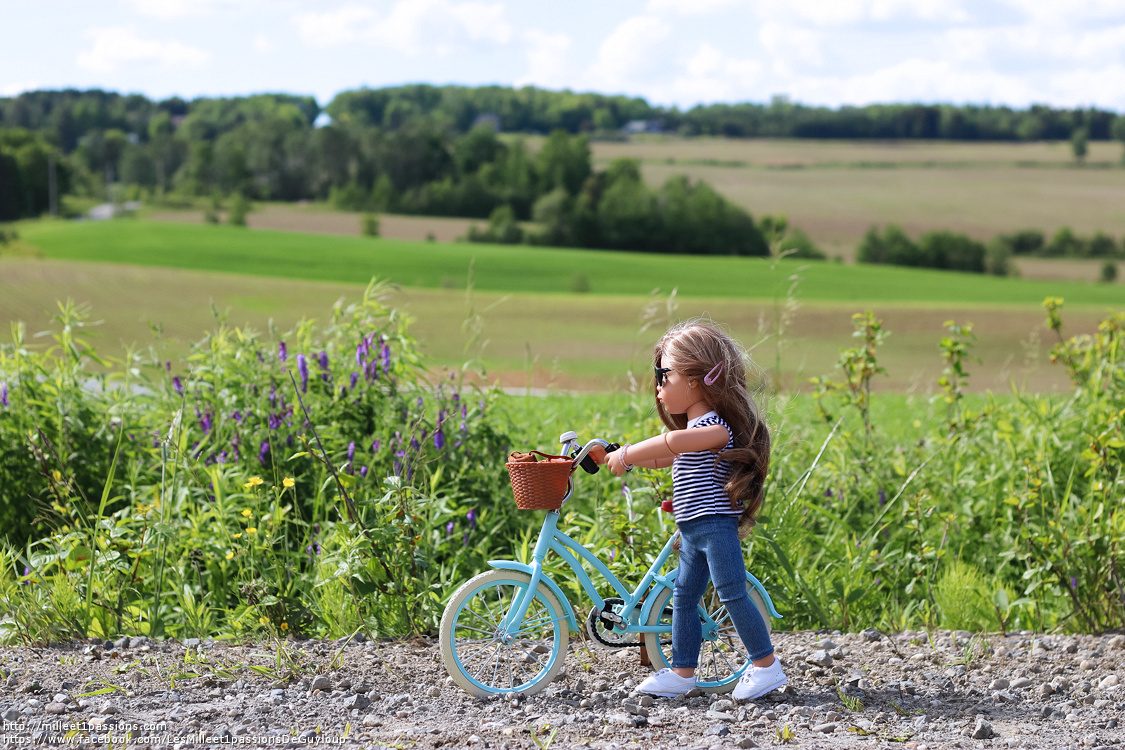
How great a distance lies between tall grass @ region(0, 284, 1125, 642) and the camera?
3875 mm

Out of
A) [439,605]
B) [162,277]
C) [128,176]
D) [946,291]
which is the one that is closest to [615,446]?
[439,605]

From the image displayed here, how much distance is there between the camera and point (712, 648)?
3561mm

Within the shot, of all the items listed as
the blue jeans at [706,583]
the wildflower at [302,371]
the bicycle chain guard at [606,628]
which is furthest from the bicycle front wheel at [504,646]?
the wildflower at [302,371]

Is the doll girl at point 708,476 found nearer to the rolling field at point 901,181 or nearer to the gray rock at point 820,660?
the gray rock at point 820,660

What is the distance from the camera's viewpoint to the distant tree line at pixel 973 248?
57.2 metres

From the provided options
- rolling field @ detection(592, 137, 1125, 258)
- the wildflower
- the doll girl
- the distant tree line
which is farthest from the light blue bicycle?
the distant tree line

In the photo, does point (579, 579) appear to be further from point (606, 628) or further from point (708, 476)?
point (708, 476)

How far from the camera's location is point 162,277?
37906mm

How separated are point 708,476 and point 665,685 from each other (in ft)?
2.49

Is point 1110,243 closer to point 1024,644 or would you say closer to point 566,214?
point 566,214

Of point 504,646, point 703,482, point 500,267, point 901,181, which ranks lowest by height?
point 504,646

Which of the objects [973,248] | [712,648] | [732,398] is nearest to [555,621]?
[712,648]

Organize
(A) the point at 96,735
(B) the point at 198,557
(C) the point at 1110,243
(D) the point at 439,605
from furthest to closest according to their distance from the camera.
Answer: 1. (C) the point at 1110,243
2. (B) the point at 198,557
3. (D) the point at 439,605
4. (A) the point at 96,735

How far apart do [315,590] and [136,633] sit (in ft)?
2.45
